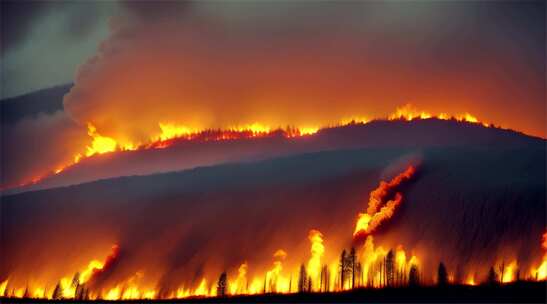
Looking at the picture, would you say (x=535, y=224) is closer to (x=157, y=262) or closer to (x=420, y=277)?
(x=420, y=277)

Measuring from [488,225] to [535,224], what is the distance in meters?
3.95

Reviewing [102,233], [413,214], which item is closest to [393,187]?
[413,214]

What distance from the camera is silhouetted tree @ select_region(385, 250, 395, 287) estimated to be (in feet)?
206

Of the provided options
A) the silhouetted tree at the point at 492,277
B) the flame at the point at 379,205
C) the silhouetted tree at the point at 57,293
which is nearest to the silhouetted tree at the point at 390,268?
the flame at the point at 379,205

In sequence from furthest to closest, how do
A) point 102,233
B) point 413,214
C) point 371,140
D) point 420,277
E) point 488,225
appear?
point 371,140
point 102,233
point 413,214
point 488,225
point 420,277

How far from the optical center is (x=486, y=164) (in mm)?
75312

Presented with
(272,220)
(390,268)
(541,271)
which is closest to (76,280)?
(272,220)

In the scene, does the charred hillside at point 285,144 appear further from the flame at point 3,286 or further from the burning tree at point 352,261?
the burning tree at point 352,261

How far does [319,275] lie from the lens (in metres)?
66.2

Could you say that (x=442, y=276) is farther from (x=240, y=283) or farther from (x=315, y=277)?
(x=240, y=283)

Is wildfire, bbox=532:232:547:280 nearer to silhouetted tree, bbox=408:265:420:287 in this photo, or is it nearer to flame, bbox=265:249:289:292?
silhouetted tree, bbox=408:265:420:287

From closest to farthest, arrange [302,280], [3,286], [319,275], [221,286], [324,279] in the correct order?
[324,279], [302,280], [319,275], [221,286], [3,286]

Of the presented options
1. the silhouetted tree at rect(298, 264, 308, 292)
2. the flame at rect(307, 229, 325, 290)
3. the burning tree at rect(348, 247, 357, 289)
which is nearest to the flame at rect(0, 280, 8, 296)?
the flame at rect(307, 229, 325, 290)

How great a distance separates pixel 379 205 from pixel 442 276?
13.2m
